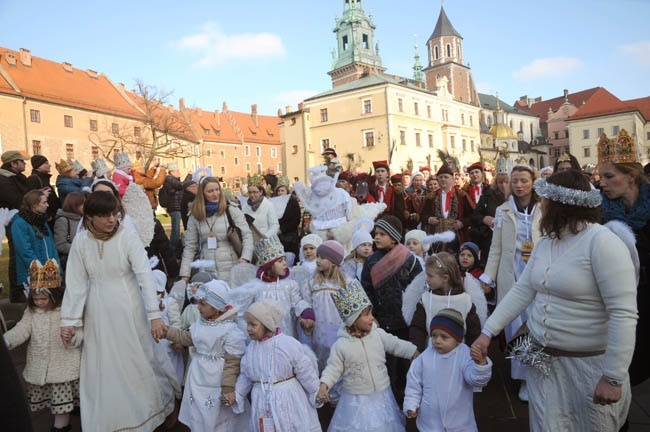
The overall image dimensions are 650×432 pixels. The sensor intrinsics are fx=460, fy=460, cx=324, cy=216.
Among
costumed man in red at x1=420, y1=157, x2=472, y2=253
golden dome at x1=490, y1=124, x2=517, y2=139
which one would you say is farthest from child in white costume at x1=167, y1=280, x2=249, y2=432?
golden dome at x1=490, y1=124, x2=517, y2=139

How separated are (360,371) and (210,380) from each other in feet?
4.32

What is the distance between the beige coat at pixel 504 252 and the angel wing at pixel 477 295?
0.21 meters

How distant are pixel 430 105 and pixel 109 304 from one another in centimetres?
6587

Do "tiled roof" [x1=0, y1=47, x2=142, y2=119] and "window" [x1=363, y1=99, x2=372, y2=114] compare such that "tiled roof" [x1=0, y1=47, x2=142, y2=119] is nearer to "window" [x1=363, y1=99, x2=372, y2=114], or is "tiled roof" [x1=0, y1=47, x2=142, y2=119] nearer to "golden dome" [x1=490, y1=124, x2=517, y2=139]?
"window" [x1=363, y1=99, x2=372, y2=114]

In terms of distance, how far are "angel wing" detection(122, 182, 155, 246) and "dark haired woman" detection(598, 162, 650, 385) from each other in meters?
4.87

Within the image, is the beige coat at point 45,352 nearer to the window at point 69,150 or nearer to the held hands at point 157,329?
the held hands at point 157,329

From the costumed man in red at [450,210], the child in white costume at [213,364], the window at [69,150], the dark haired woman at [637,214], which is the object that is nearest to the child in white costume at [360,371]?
the child in white costume at [213,364]

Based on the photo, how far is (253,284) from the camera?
16.1 ft

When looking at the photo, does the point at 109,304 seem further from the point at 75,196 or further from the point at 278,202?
the point at 278,202

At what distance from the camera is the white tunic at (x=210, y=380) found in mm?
3902

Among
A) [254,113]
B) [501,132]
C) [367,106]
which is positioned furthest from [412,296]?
[254,113]

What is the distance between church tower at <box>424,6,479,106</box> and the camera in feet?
285

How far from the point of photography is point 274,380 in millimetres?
3645

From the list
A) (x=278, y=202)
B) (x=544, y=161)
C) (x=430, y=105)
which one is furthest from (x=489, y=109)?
(x=278, y=202)
